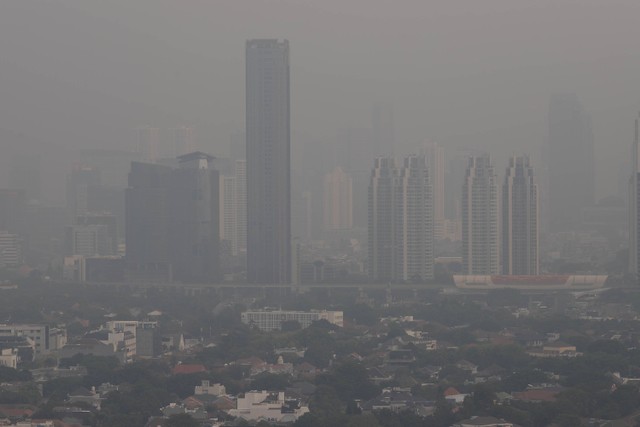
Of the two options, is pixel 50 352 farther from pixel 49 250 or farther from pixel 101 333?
pixel 49 250

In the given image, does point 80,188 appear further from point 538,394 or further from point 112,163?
point 538,394

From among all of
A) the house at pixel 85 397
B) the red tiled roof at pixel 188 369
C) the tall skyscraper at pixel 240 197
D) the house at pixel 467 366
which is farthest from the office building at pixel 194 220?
the house at pixel 85 397

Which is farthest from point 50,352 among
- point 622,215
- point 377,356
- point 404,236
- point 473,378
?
point 622,215

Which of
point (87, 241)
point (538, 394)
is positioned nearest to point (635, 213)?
point (87, 241)

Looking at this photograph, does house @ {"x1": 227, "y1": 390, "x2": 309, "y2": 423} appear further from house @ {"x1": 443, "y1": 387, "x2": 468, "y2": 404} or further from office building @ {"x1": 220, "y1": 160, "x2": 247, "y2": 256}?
office building @ {"x1": 220, "y1": 160, "x2": 247, "y2": 256}

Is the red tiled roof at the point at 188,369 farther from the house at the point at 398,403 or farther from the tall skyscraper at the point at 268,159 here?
the tall skyscraper at the point at 268,159
